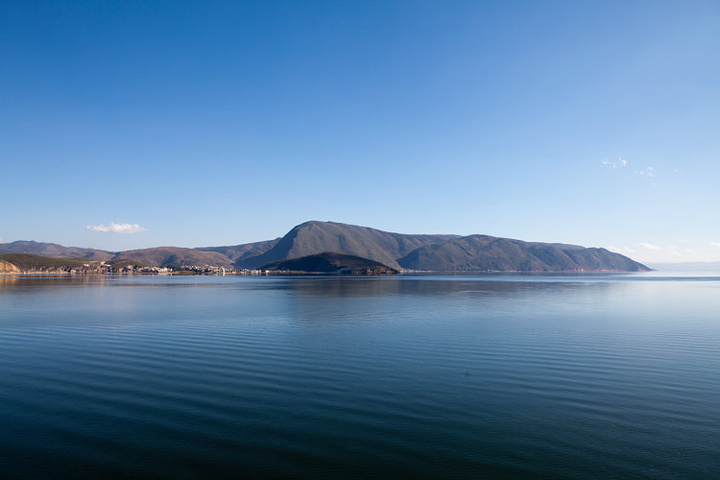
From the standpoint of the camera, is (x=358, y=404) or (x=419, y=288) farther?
(x=419, y=288)

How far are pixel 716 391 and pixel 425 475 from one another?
16.0 m

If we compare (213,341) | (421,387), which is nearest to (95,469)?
(421,387)

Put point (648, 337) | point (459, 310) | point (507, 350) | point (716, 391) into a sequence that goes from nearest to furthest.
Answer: point (716, 391) → point (507, 350) → point (648, 337) → point (459, 310)

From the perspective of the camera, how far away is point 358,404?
634 inches

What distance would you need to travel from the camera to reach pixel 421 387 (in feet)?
60.9

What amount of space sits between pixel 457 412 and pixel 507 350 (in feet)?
43.7

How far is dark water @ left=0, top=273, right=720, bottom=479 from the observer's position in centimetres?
1115

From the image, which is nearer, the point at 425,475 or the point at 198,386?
the point at 425,475

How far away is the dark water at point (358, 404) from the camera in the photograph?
1115 cm

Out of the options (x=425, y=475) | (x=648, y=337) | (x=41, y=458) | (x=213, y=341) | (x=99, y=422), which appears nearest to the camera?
(x=425, y=475)

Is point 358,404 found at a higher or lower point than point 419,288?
lower

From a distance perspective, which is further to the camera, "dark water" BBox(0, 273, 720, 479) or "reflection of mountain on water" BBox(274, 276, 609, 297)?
"reflection of mountain on water" BBox(274, 276, 609, 297)

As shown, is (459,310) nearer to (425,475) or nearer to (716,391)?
(716,391)

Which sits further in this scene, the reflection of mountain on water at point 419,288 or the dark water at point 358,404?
the reflection of mountain on water at point 419,288
